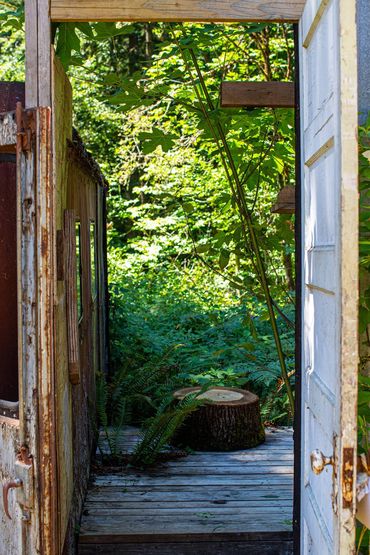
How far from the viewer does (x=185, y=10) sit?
329cm

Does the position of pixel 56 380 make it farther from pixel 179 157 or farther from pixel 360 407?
pixel 179 157

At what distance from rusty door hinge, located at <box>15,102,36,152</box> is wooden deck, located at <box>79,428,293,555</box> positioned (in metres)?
3.00

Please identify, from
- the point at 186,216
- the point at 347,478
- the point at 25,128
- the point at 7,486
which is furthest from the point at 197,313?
the point at 347,478

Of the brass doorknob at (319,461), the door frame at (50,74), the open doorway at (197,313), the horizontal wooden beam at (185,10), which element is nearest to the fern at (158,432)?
the open doorway at (197,313)

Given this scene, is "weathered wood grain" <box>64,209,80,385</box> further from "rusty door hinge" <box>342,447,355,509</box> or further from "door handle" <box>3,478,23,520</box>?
"rusty door hinge" <box>342,447,355,509</box>

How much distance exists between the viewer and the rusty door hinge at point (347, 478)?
192 cm

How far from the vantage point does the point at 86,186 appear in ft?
21.6

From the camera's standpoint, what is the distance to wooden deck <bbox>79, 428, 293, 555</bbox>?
194 inches

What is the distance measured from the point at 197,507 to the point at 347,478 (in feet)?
12.4

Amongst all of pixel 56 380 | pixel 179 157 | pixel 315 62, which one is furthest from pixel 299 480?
pixel 179 157

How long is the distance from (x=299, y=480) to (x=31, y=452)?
1220 millimetres

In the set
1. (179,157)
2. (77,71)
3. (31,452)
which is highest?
(77,71)

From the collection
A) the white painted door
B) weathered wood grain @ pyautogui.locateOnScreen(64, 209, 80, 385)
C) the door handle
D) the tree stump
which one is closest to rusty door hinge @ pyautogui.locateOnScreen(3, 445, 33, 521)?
Result: the door handle

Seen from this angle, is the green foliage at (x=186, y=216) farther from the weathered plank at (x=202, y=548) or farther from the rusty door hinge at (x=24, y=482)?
the rusty door hinge at (x=24, y=482)
